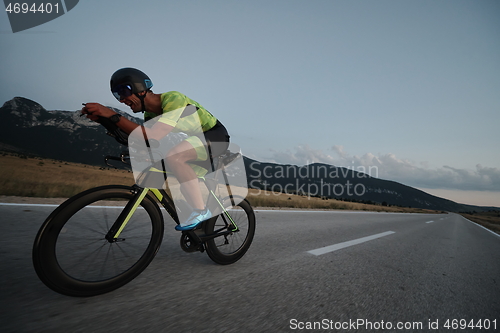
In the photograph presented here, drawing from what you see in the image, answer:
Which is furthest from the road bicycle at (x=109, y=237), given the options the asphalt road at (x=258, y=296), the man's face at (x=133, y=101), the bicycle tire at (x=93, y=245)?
the man's face at (x=133, y=101)

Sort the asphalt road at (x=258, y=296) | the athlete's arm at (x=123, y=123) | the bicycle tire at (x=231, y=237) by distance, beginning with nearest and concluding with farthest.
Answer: the asphalt road at (x=258, y=296)
the athlete's arm at (x=123, y=123)
the bicycle tire at (x=231, y=237)

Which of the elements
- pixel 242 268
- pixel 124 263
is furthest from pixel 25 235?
pixel 242 268

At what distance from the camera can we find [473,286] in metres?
Answer: 2.73

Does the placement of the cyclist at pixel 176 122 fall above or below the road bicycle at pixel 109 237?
above

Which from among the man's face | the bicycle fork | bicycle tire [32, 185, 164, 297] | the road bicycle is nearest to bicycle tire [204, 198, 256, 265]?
the road bicycle

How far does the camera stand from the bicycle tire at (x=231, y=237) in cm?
252

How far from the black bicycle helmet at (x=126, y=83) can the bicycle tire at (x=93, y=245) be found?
81 centimetres

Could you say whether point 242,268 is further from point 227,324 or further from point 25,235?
point 25,235

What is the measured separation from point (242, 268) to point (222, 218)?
60cm

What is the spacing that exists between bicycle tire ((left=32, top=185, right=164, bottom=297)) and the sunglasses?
788 millimetres

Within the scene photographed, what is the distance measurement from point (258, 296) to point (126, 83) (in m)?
2.08

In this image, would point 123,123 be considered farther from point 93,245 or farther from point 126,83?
point 93,245

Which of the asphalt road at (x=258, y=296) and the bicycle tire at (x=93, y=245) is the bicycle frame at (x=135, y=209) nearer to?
the bicycle tire at (x=93, y=245)

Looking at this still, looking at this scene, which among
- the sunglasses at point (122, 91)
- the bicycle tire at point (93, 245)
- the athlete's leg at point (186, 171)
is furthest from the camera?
the athlete's leg at point (186, 171)
